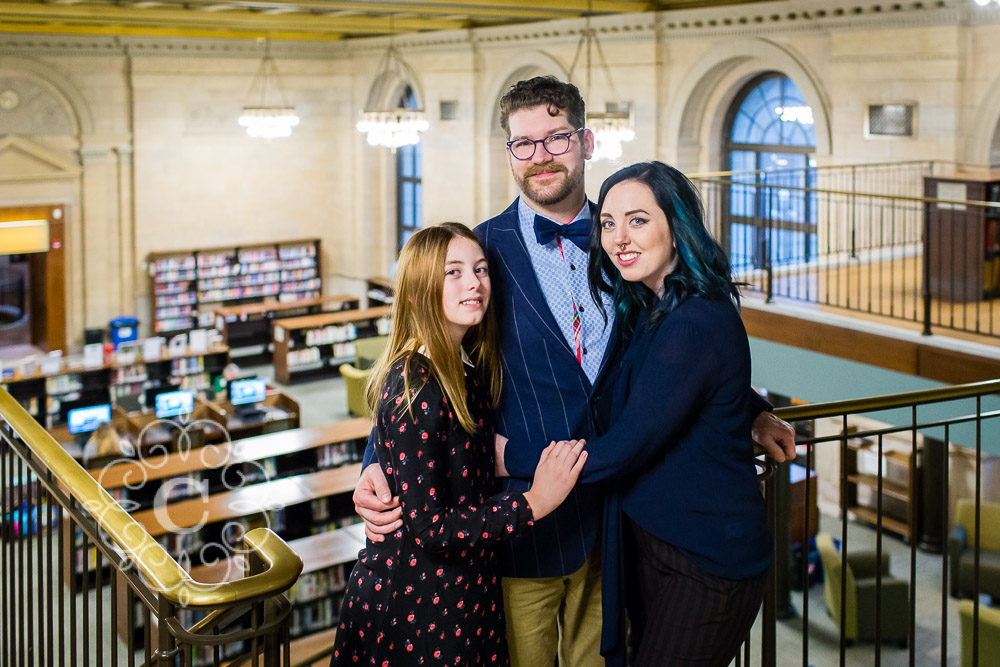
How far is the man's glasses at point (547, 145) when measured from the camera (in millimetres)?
2469

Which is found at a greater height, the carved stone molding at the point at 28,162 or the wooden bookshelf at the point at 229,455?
the carved stone molding at the point at 28,162

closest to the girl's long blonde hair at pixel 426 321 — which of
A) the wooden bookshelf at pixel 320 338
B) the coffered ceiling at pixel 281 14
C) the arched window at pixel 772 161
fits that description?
the coffered ceiling at pixel 281 14

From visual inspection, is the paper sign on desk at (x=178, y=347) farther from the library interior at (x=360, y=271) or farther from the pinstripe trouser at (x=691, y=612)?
the pinstripe trouser at (x=691, y=612)

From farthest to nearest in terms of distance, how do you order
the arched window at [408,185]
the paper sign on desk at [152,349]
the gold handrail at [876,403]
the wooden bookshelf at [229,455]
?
1. the arched window at [408,185]
2. the paper sign on desk at [152,349]
3. the wooden bookshelf at [229,455]
4. the gold handrail at [876,403]

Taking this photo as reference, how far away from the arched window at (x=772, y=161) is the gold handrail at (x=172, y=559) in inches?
400

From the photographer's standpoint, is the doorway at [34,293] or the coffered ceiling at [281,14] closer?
the coffered ceiling at [281,14]

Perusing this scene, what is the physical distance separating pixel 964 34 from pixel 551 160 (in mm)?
8613

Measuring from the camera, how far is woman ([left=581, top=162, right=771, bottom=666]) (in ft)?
6.85

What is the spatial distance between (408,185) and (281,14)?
4508mm

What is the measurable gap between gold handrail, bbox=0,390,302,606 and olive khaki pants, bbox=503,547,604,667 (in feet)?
2.21

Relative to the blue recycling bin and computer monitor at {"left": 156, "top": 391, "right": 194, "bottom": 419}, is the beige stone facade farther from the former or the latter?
computer monitor at {"left": 156, "top": 391, "right": 194, "bottom": 419}

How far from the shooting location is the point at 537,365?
240 cm

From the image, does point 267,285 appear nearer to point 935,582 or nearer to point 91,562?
point 91,562

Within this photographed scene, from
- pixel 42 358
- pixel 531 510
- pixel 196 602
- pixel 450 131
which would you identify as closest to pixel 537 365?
pixel 531 510
